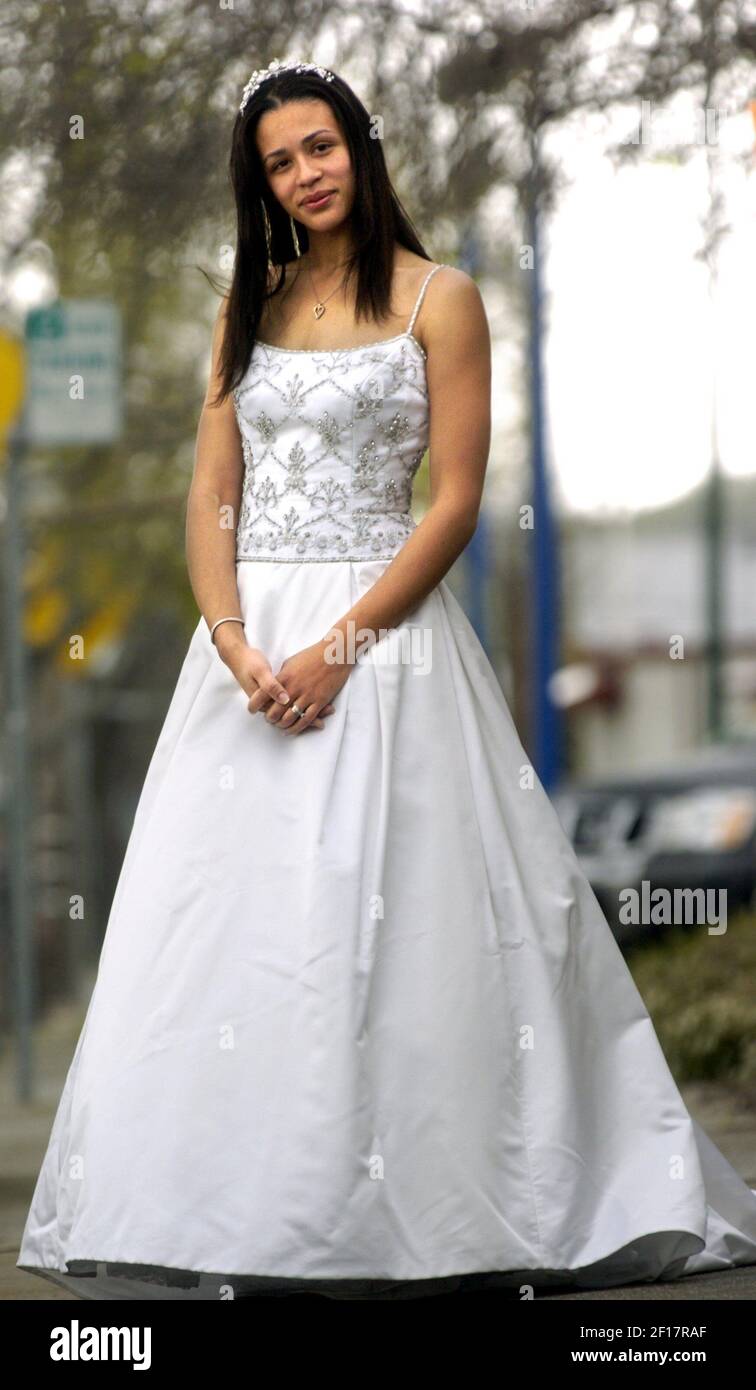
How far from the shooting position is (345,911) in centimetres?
348

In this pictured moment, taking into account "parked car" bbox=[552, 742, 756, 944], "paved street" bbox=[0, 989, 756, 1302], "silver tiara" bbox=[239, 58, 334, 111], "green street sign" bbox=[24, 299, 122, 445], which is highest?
"green street sign" bbox=[24, 299, 122, 445]

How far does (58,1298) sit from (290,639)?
1.18 meters

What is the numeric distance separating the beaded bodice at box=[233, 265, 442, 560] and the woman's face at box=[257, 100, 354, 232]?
0.22 meters

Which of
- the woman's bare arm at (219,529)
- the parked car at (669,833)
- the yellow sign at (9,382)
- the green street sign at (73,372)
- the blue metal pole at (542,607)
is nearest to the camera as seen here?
the woman's bare arm at (219,529)

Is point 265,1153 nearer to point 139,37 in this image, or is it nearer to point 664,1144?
point 664,1144

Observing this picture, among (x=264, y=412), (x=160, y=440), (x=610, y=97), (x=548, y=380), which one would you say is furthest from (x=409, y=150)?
(x=160, y=440)

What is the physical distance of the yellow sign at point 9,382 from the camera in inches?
306

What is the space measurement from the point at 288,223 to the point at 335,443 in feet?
1.46

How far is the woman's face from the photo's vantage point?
3752mm

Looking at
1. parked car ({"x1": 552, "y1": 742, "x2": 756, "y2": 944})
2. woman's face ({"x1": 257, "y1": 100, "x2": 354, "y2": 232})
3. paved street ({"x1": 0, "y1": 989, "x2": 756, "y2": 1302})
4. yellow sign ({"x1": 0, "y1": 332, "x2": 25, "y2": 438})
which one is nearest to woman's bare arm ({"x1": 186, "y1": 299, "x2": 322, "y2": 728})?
woman's face ({"x1": 257, "y1": 100, "x2": 354, "y2": 232})

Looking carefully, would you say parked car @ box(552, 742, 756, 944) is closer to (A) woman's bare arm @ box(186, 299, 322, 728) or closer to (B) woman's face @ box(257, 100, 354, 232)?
(A) woman's bare arm @ box(186, 299, 322, 728)

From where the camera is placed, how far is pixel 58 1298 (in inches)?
144

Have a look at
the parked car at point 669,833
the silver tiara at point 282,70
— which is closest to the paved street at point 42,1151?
the silver tiara at point 282,70

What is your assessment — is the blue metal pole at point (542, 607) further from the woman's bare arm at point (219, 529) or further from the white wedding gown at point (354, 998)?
the white wedding gown at point (354, 998)
